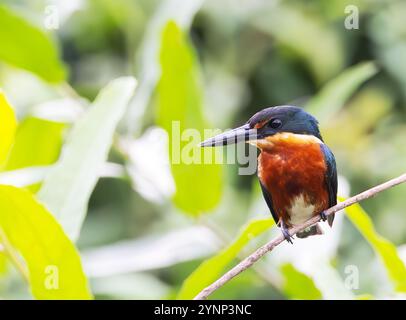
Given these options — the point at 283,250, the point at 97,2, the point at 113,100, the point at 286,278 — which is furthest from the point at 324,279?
the point at 97,2

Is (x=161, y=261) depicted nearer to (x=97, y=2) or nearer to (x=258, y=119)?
(x=258, y=119)

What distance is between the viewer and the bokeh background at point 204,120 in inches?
30.8

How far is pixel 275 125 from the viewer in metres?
0.64

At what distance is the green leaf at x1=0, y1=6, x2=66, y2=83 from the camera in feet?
2.82

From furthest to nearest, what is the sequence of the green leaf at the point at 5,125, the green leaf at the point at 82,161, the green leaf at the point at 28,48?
1. the green leaf at the point at 28,48
2. the green leaf at the point at 82,161
3. the green leaf at the point at 5,125

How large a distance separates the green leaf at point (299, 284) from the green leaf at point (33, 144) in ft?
0.88

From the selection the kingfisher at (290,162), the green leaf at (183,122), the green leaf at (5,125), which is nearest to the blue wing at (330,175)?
the kingfisher at (290,162)

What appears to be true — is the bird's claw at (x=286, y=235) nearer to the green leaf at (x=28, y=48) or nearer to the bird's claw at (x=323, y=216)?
the bird's claw at (x=323, y=216)

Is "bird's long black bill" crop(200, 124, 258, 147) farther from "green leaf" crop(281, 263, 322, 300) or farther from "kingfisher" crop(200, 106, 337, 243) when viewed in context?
"green leaf" crop(281, 263, 322, 300)

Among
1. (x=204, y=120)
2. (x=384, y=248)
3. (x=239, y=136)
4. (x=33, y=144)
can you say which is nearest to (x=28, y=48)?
(x=33, y=144)

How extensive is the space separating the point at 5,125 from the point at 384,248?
1.08 ft

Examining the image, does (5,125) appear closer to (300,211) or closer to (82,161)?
(82,161)

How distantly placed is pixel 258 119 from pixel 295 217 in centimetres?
12

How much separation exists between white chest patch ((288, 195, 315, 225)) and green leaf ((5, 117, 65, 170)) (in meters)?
0.26
